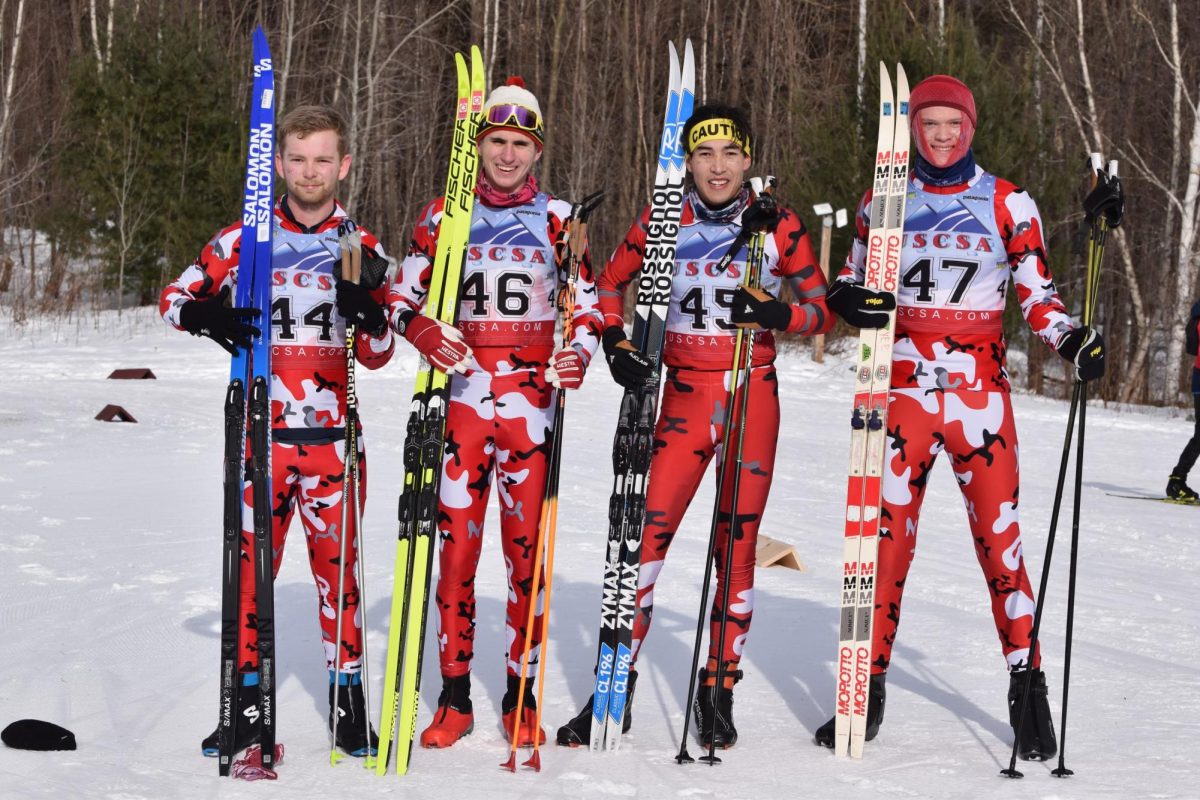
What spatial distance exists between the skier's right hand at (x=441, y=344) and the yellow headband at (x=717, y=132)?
3.26 ft

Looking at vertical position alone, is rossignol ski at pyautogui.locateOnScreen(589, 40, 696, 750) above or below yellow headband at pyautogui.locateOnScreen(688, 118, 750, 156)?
below

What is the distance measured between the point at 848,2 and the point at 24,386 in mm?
22503

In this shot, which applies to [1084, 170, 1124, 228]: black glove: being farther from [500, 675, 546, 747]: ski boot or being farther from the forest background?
the forest background

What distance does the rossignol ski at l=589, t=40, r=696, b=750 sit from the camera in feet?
13.0

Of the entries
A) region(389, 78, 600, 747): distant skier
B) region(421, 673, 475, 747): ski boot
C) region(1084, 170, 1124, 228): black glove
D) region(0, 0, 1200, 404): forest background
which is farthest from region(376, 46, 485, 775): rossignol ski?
region(0, 0, 1200, 404): forest background

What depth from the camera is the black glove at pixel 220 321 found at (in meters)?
3.57

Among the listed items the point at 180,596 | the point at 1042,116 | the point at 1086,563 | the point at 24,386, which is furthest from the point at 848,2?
the point at 180,596

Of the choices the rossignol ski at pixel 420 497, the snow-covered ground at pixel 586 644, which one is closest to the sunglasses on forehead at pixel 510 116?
the rossignol ski at pixel 420 497

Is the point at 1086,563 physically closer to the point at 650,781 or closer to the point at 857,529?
the point at 857,529

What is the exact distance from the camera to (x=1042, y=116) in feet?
69.6

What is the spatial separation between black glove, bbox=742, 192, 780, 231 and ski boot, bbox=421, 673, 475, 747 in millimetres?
1669

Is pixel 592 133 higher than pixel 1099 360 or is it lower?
higher

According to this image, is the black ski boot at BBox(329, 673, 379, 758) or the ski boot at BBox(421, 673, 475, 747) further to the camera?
the ski boot at BBox(421, 673, 475, 747)

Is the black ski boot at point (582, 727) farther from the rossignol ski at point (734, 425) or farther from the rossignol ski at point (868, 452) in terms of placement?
the rossignol ski at point (868, 452)
